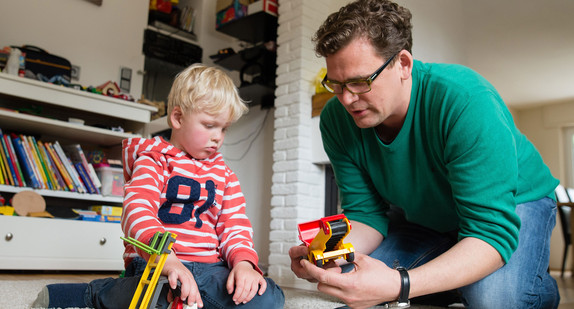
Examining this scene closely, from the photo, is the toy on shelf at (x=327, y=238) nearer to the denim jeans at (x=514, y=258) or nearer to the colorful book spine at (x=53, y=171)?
the denim jeans at (x=514, y=258)

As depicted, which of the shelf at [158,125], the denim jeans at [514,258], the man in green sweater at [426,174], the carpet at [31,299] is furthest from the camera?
the shelf at [158,125]

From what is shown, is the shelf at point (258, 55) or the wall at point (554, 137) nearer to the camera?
the shelf at point (258, 55)

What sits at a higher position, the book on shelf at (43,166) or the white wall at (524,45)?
the white wall at (524,45)

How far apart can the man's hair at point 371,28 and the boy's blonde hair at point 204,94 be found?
229 millimetres

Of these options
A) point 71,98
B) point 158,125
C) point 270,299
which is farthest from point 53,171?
point 270,299

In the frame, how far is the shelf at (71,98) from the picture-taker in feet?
6.54

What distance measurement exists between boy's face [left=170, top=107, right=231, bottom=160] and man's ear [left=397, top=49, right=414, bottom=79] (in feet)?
1.30

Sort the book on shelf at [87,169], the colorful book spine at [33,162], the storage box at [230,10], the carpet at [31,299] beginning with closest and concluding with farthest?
the carpet at [31,299] < the colorful book spine at [33,162] < the book on shelf at [87,169] < the storage box at [230,10]

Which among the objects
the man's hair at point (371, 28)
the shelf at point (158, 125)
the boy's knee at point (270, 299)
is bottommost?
the boy's knee at point (270, 299)

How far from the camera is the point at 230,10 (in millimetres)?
2945

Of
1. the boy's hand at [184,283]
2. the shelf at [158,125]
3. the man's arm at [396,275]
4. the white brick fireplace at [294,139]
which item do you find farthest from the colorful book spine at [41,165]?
the man's arm at [396,275]

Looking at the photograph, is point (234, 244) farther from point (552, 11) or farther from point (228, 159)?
point (552, 11)

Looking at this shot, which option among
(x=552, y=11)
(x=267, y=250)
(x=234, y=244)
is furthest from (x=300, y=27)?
(x=552, y=11)

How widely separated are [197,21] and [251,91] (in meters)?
0.96
